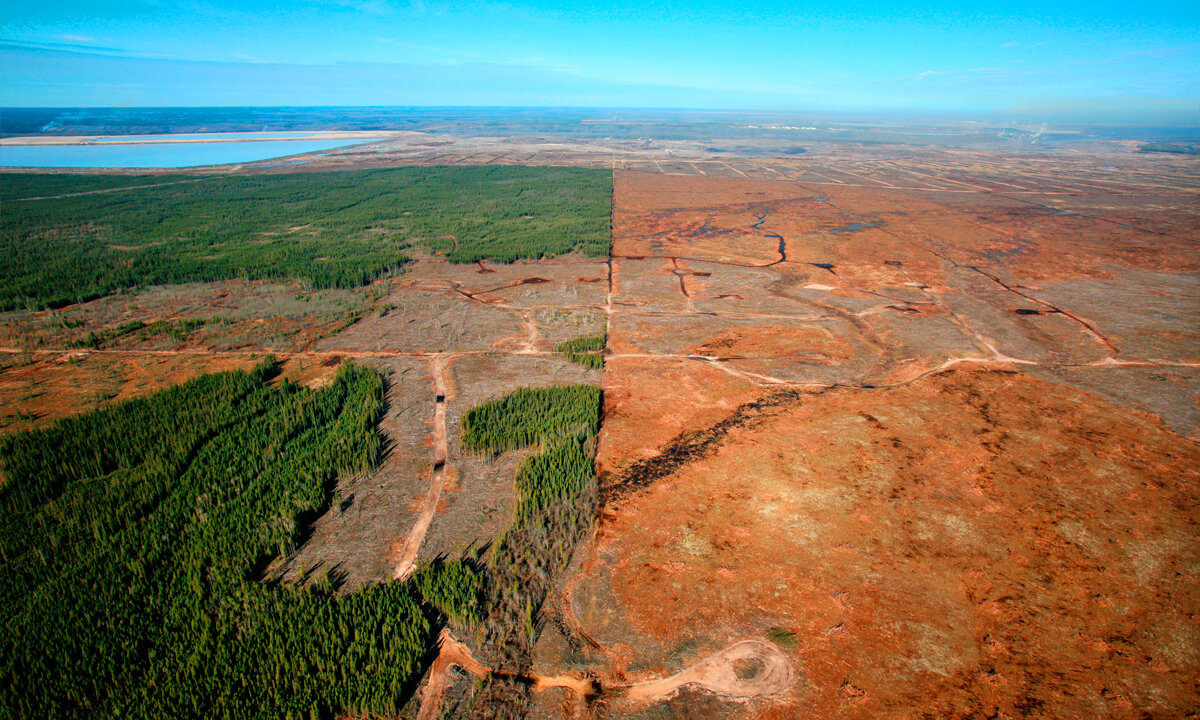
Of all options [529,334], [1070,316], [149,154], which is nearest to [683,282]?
[529,334]

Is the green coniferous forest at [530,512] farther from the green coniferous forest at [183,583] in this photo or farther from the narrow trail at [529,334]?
the narrow trail at [529,334]

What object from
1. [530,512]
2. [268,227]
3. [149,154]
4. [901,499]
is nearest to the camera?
[530,512]

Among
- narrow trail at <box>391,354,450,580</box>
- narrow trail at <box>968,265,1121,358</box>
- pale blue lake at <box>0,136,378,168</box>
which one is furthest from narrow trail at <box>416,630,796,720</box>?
pale blue lake at <box>0,136,378,168</box>

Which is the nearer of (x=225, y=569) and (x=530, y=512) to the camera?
(x=225, y=569)

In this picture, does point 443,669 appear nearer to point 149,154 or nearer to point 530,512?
point 530,512

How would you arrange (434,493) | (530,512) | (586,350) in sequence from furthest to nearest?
(586,350) → (434,493) → (530,512)

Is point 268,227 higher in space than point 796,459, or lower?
higher

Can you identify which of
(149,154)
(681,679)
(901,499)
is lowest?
(681,679)
